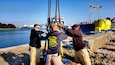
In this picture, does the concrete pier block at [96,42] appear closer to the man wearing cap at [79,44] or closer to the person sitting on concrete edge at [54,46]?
the man wearing cap at [79,44]

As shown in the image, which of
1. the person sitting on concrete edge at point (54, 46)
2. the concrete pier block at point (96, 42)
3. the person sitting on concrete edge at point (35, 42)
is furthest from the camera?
the concrete pier block at point (96, 42)

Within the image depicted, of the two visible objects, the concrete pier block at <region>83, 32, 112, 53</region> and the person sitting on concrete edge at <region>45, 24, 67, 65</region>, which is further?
the concrete pier block at <region>83, 32, 112, 53</region>

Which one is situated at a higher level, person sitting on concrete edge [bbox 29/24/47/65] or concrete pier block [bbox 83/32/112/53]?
person sitting on concrete edge [bbox 29/24/47/65]

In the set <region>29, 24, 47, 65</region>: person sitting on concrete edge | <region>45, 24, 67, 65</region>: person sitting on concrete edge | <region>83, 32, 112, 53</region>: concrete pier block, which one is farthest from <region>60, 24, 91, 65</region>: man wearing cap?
<region>83, 32, 112, 53</region>: concrete pier block

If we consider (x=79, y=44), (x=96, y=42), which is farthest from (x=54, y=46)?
(x=96, y=42)

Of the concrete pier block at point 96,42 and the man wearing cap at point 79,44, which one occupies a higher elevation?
the man wearing cap at point 79,44

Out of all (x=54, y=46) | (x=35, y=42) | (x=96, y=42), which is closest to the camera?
(x=54, y=46)

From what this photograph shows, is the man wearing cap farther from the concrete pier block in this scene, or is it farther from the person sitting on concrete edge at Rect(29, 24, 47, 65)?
the concrete pier block

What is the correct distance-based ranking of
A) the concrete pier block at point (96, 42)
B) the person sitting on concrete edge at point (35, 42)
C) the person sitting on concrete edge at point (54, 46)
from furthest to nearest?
the concrete pier block at point (96, 42)
the person sitting on concrete edge at point (35, 42)
the person sitting on concrete edge at point (54, 46)

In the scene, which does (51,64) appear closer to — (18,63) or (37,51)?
(37,51)

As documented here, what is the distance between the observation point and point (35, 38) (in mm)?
6836

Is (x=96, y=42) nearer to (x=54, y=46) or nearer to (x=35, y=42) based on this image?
(x=35, y=42)

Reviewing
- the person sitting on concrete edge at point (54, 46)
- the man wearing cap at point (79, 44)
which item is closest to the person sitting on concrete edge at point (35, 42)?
the person sitting on concrete edge at point (54, 46)

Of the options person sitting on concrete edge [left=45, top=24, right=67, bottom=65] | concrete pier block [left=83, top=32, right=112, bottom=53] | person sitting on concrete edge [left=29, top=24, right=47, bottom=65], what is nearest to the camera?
person sitting on concrete edge [left=45, top=24, right=67, bottom=65]
